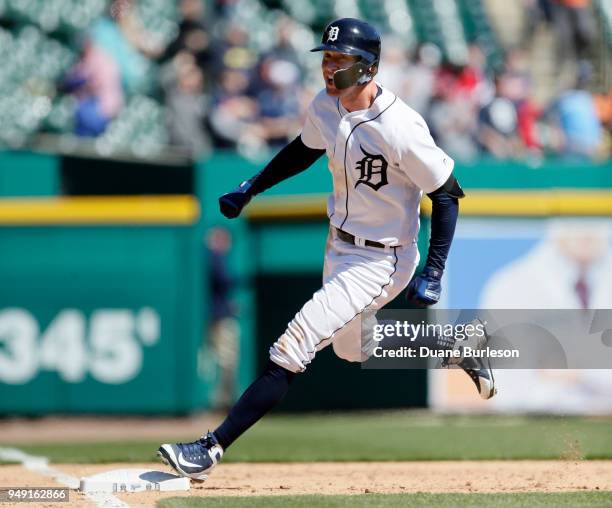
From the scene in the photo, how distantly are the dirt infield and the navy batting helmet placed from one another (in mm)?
1834

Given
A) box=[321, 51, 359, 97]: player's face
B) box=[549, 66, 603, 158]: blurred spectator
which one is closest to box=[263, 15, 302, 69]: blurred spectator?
box=[549, 66, 603, 158]: blurred spectator

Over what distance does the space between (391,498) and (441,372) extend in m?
5.08

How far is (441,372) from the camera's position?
1023cm

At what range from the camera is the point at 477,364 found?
5992 millimetres

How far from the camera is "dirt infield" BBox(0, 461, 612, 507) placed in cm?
561

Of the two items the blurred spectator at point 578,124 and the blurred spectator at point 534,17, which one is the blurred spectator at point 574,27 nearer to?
the blurred spectator at point 534,17

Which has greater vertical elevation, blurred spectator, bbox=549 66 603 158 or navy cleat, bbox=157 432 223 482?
blurred spectator, bbox=549 66 603 158

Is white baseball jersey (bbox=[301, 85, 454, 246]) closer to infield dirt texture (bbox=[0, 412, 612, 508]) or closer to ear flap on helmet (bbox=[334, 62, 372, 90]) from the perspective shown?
ear flap on helmet (bbox=[334, 62, 372, 90])

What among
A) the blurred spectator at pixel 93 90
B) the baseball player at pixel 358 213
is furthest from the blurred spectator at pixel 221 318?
the baseball player at pixel 358 213

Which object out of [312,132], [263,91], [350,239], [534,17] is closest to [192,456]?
[350,239]

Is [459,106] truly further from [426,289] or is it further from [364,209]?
[426,289]

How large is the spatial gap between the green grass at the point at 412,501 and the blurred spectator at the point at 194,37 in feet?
25.7

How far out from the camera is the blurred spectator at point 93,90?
37.5 ft

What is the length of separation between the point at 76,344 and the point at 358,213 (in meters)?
5.21
